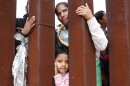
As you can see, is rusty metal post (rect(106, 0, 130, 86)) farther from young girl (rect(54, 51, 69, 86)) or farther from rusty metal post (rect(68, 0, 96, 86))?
young girl (rect(54, 51, 69, 86))

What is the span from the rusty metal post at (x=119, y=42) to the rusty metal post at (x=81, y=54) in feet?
0.42

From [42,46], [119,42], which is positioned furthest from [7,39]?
[119,42]

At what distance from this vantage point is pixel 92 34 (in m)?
2.14

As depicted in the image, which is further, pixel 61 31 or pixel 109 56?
pixel 61 31

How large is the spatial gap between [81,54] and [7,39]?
1.87ft

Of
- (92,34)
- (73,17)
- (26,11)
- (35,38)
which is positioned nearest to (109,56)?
(92,34)

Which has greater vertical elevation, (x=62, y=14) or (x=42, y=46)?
(x=62, y=14)

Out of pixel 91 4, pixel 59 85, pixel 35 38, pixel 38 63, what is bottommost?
pixel 59 85

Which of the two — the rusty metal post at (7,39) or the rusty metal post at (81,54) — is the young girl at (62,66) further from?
the rusty metal post at (7,39)

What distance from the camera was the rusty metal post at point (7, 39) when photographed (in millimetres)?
2334

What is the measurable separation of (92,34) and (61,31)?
41 cm

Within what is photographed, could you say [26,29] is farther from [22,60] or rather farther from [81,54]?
[81,54]

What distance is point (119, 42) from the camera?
84.1 inches

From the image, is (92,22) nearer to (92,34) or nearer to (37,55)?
(92,34)
